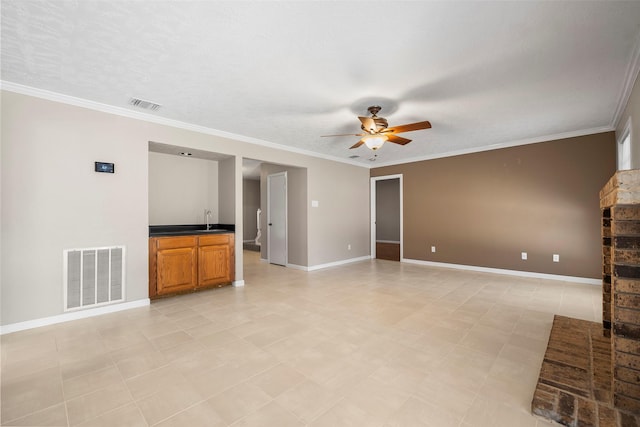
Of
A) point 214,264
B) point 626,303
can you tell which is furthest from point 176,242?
point 626,303

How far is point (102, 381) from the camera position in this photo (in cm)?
196

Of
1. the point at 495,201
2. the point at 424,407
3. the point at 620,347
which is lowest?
the point at 424,407

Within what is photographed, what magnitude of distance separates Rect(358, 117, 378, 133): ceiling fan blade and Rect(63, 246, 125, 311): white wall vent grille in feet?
11.0

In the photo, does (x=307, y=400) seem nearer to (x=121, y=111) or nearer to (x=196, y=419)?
(x=196, y=419)

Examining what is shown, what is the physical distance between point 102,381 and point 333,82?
314 centimetres

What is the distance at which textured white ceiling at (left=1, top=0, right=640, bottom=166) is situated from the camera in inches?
73.4

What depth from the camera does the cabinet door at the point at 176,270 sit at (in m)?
3.81

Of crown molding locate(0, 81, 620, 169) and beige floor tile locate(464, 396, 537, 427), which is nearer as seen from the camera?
beige floor tile locate(464, 396, 537, 427)

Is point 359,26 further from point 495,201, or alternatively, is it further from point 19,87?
point 495,201

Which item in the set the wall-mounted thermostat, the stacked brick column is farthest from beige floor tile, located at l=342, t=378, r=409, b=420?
the wall-mounted thermostat

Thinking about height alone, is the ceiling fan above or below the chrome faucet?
above

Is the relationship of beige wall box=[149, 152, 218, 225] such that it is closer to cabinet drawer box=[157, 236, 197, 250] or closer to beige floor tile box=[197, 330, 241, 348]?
cabinet drawer box=[157, 236, 197, 250]

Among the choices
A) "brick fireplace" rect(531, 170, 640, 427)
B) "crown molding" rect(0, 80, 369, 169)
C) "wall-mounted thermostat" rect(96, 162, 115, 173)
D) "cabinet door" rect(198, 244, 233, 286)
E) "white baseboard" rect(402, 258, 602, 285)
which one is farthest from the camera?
"white baseboard" rect(402, 258, 602, 285)

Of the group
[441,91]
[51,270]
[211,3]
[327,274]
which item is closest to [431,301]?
[327,274]
